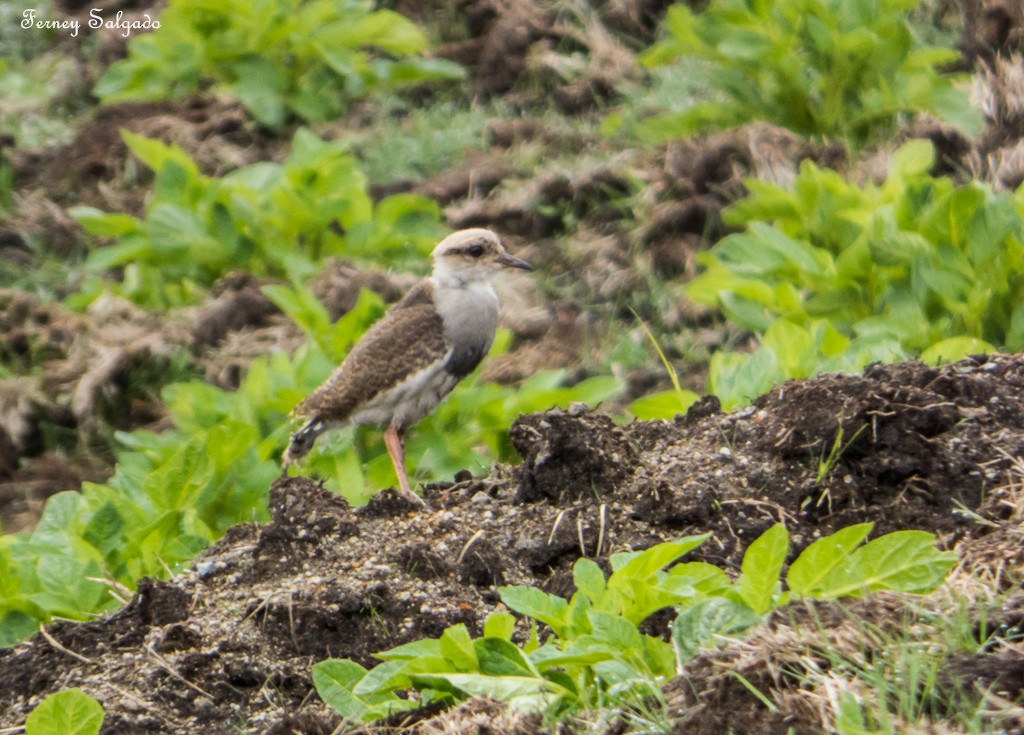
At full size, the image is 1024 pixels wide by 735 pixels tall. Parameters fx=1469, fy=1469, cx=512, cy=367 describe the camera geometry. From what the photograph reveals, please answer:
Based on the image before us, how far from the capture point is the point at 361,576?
4270mm

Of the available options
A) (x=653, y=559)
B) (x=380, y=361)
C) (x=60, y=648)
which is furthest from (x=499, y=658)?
(x=380, y=361)

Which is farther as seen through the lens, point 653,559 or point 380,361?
point 380,361

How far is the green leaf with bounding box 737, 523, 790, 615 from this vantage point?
3.28 metres

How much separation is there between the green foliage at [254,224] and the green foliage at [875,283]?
8.06 ft

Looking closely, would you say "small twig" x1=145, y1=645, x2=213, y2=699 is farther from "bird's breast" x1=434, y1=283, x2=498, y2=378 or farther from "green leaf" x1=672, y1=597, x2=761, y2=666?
"bird's breast" x1=434, y1=283, x2=498, y2=378

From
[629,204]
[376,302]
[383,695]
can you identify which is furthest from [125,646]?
[629,204]

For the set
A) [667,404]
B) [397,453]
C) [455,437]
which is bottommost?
[455,437]

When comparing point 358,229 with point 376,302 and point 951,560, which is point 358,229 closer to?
point 376,302

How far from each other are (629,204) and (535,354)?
137 cm

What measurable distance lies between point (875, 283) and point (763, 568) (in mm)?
3033

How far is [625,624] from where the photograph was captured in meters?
3.30

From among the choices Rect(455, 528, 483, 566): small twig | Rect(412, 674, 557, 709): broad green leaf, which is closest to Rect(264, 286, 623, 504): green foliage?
Rect(455, 528, 483, 566): small twig

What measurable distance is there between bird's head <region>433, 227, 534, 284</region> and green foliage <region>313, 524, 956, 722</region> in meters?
3.53

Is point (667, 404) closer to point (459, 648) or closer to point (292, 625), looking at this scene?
point (292, 625)
